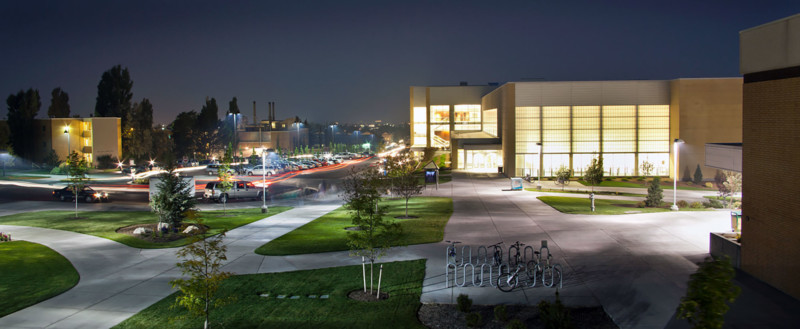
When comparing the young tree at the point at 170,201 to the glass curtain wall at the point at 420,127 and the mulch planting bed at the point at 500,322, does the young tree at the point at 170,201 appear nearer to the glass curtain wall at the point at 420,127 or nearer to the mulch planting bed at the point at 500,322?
the mulch planting bed at the point at 500,322

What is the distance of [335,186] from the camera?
53.8 meters

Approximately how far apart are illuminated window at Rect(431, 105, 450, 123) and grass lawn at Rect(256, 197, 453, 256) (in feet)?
198

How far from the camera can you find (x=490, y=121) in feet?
272

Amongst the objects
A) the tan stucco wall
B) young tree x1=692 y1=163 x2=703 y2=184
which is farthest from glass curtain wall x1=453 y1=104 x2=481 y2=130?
young tree x1=692 y1=163 x2=703 y2=184

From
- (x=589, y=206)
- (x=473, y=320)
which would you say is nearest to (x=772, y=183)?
(x=473, y=320)

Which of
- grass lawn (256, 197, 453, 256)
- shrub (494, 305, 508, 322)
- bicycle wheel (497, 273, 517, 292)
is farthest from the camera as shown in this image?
grass lawn (256, 197, 453, 256)

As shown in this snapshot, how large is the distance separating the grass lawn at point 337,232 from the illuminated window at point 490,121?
44102 millimetres

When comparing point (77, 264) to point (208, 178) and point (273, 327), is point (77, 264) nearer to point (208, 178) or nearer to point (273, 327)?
point (273, 327)

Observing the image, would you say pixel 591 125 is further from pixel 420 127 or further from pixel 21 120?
pixel 21 120

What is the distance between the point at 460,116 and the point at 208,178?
153 feet

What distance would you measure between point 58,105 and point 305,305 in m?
91.7

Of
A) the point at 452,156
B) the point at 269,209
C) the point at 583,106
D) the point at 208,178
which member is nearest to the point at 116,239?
the point at 269,209

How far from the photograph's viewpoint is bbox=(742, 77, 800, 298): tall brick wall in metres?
14.5

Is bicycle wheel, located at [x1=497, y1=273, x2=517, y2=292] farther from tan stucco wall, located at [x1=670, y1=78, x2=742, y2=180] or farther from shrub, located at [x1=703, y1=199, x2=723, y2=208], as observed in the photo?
tan stucco wall, located at [x1=670, y1=78, x2=742, y2=180]
